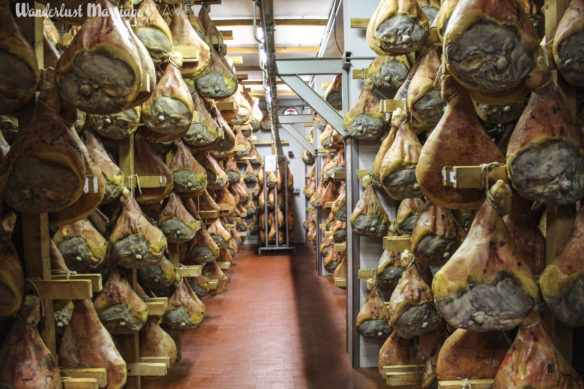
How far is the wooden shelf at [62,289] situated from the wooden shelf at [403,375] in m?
2.33

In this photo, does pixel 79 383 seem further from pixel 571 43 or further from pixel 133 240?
pixel 571 43

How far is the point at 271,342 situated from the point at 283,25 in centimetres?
439

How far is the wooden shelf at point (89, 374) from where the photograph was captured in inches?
94.8

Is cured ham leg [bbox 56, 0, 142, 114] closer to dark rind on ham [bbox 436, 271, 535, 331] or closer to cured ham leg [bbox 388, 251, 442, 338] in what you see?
dark rind on ham [bbox 436, 271, 535, 331]

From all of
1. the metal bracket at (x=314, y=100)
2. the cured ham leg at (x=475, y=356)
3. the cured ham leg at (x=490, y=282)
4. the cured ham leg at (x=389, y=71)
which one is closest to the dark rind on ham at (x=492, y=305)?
the cured ham leg at (x=490, y=282)

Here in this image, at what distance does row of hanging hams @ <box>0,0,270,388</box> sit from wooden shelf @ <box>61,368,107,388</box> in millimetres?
127

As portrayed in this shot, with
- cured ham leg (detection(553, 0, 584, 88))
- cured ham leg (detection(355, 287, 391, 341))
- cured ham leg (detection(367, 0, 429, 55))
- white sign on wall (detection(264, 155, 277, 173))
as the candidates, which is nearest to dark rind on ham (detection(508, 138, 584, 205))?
cured ham leg (detection(553, 0, 584, 88))

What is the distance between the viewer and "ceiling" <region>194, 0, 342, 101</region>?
21.1 ft

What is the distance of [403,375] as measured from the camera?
367 cm

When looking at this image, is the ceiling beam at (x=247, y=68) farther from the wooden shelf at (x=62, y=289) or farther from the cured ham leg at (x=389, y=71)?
the wooden shelf at (x=62, y=289)

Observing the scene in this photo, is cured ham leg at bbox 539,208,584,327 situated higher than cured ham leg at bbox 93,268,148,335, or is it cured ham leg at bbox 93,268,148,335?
cured ham leg at bbox 539,208,584,327

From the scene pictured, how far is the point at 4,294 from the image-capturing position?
6.54 ft

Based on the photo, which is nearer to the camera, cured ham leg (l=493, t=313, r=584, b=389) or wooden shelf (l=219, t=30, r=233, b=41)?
cured ham leg (l=493, t=313, r=584, b=389)

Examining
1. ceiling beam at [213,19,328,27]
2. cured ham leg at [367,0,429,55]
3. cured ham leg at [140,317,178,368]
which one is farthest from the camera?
ceiling beam at [213,19,328,27]
